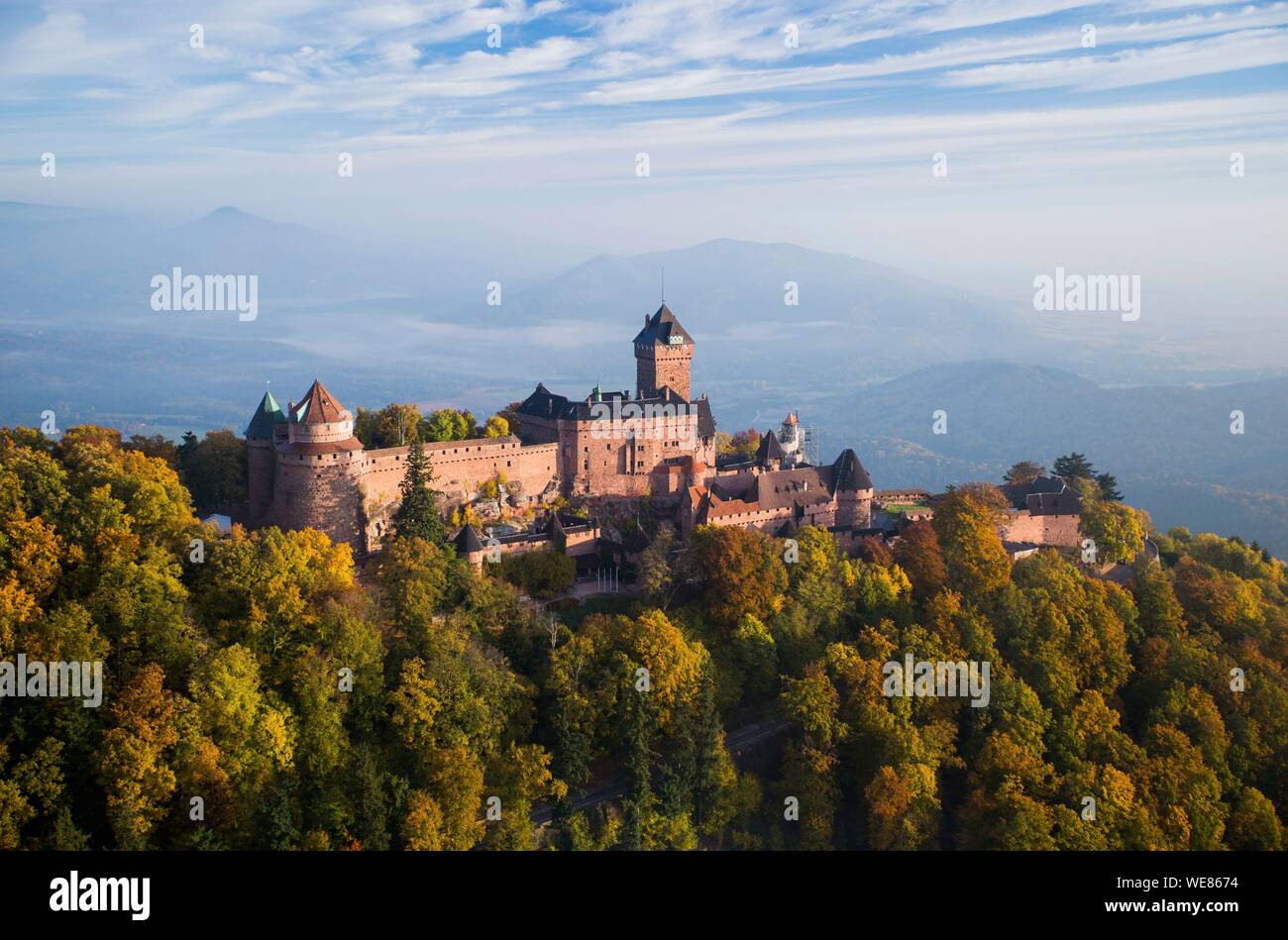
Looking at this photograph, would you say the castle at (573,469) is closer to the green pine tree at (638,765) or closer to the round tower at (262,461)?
the round tower at (262,461)

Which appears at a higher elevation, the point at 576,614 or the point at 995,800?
the point at 576,614

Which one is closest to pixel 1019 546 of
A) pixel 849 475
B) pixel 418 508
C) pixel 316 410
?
pixel 849 475

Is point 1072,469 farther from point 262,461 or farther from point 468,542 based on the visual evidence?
point 262,461

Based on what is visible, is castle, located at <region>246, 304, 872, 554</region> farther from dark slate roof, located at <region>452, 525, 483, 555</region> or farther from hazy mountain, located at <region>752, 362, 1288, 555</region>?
hazy mountain, located at <region>752, 362, 1288, 555</region>

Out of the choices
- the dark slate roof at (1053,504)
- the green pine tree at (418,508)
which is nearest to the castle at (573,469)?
the green pine tree at (418,508)

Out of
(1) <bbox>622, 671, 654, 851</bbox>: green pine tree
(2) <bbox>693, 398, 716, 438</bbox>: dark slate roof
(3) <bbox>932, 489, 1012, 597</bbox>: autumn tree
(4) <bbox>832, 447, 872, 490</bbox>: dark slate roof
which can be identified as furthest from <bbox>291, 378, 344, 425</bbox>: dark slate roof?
(3) <bbox>932, 489, 1012, 597</bbox>: autumn tree
